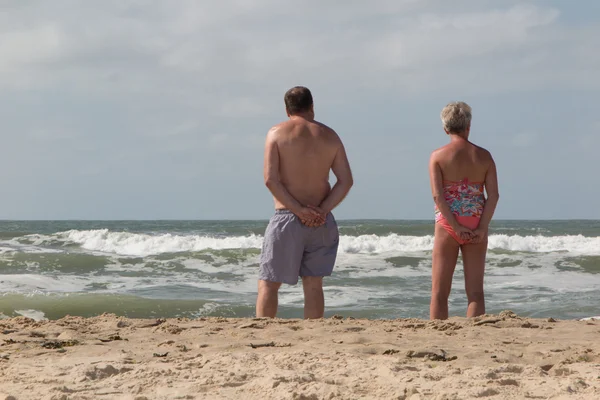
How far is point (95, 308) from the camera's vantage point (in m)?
8.14

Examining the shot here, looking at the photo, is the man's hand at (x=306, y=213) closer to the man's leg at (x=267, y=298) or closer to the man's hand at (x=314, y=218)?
the man's hand at (x=314, y=218)

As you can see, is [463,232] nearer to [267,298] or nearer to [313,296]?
[313,296]

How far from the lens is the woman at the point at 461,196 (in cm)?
476

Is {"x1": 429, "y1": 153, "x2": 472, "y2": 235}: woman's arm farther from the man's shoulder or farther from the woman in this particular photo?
the man's shoulder

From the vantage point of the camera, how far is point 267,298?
15.8ft

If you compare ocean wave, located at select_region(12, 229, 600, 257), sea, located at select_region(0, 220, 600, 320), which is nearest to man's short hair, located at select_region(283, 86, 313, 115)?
sea, located at select_region(0, 220, 600, 320)

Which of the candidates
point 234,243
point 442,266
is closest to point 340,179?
point 442,266

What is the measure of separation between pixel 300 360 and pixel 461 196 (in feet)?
6.28

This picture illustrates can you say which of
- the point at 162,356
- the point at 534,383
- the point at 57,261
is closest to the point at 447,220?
the point at 534,383

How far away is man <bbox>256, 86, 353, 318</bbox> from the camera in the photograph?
183 inches

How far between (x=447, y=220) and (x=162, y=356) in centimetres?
209

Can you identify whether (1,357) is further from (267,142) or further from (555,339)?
(555,339)

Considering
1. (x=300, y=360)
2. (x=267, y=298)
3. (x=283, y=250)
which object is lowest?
(x=300, y=360)

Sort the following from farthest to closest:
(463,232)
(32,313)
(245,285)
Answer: (245,285) → (32,313) → (463,232)
